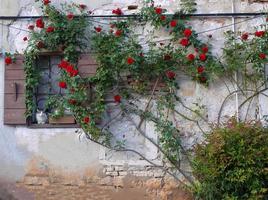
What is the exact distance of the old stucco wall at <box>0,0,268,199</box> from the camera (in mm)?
6195

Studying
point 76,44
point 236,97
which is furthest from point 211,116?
point 76,44

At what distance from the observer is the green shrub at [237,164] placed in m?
5.27

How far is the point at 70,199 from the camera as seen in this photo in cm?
626

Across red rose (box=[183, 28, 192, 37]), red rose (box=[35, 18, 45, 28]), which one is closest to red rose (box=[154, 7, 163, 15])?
red rose (box=[183, 28, 192, 37])

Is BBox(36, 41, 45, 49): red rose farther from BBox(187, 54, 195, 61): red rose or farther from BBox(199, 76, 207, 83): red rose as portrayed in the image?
BBox(199, 76, 207, 83): red rose

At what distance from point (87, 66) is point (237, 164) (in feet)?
7.63

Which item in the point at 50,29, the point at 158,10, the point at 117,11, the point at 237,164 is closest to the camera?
the point at 237,164

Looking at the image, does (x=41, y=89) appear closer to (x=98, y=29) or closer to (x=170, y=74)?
(x=98, y=29)

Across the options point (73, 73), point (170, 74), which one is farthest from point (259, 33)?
point (73, 73)

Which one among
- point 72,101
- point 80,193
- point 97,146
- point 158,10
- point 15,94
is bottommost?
point 80,193

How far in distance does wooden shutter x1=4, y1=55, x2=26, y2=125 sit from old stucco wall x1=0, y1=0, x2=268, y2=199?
11 centimetres

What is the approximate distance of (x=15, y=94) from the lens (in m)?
6.39

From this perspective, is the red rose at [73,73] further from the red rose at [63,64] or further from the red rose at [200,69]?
the red rose at [200,69]

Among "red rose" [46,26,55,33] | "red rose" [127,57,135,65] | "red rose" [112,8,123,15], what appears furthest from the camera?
"red rose" [112,8,123,15]
